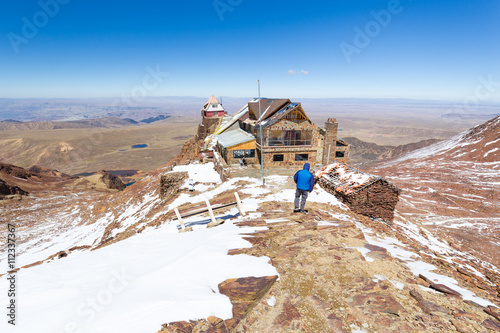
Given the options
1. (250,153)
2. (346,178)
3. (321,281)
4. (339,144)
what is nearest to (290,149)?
(250,153)

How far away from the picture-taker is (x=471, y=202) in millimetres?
28688

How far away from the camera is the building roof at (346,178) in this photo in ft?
44.1

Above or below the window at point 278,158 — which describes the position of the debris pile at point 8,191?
below

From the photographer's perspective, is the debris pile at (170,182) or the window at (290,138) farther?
the window at (290,138)

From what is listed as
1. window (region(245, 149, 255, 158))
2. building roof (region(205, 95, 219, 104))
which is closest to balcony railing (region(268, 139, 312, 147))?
window (region(245, 149, 255, 158))

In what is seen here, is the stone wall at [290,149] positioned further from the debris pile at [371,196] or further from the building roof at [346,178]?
the debris pile at [371,196]

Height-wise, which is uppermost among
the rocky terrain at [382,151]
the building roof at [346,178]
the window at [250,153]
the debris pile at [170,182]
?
the building roof at [346,178]

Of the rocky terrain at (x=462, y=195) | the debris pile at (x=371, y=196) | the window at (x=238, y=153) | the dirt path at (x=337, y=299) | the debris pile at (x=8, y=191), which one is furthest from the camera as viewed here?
the debris pile at (x=8, y=191)

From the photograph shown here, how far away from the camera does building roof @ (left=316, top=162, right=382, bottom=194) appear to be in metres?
13.4

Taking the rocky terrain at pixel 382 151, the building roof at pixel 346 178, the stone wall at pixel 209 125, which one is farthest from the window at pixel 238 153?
the rocky terrain at pixel 382 151

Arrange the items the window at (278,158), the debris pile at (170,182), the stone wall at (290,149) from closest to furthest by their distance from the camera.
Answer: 1. the debris pile at (170,182)
2. the stone wall at (290,149)
3. the window at (278,158)

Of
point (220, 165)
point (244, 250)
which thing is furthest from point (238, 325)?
point (220, 165)

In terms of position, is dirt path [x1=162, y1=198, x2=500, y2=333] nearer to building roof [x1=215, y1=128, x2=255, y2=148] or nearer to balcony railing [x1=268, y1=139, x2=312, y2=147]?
building roof [x1=215, y1=128, x2=255, y2=148]

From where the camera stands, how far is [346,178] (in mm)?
15031
